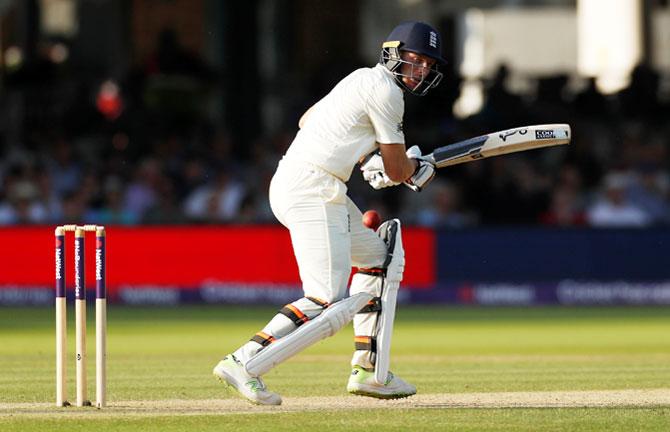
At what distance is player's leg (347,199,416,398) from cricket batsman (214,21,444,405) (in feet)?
0.03

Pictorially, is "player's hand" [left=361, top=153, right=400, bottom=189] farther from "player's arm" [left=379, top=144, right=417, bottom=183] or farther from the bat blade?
the bat blade

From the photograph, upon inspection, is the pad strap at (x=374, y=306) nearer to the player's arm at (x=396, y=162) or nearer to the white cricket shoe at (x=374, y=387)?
the white cricket shoe at (x=374, y=387)

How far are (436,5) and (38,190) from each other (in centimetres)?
815

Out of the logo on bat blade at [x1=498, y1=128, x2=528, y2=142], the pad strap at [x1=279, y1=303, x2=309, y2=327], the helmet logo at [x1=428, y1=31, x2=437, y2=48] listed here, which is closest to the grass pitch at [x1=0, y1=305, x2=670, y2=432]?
the pad strap at [x1=279, y1=303, x2=309, y2=327]

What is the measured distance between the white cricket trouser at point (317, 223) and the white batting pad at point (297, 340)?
0.30 feet

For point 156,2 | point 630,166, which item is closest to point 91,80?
point 156,2

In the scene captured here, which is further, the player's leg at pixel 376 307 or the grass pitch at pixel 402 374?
the player's leg at pixel 376 307

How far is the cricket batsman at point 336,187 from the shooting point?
6.97 m

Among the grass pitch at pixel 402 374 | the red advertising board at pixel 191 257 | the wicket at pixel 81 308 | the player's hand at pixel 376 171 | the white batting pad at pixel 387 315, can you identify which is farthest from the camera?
the red advertising board at pixel 191 257

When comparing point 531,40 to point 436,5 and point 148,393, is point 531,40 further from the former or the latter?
point 148,393

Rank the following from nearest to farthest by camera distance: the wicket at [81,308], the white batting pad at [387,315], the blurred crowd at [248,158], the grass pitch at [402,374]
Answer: the grass pitch at [402,374] < the wicket at [81,308] < the white batting pad at [387,315] < the blurred crowd at [248,158]

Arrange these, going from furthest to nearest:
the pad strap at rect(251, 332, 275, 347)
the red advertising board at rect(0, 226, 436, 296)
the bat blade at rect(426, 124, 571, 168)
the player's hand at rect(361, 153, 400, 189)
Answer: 1. the red advertising board at rect(0, 226, 436, 296)
2. the bat blade at rect(426, 124, 571, 168)
3. the player's hand at rect(361, 153, 400, 189)
4. the pad strap at rect(251, 332, 275, 347)

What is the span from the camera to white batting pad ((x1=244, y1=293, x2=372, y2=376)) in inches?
273

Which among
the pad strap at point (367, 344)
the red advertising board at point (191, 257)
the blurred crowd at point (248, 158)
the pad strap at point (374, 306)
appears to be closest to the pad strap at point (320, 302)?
the pad strap at point (374, 306)
